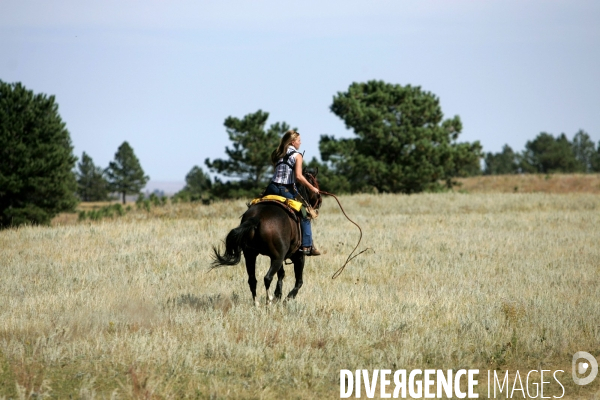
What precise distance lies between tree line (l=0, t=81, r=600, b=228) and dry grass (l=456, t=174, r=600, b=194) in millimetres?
3391

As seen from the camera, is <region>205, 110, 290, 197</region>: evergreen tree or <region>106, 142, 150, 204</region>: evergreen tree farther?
<region>106, 142, 150, 204</region>: evergreen tree

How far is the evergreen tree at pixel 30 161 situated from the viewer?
39781 millimetres

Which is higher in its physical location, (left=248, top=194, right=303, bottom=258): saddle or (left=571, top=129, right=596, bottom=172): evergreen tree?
(left=571, top=129, right=596, bottom=172): evergreen tree

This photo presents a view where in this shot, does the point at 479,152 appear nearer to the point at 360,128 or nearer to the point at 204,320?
→ the point at 360,128

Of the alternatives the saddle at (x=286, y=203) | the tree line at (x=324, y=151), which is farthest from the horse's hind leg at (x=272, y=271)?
the tree line at (x=324, y=151)

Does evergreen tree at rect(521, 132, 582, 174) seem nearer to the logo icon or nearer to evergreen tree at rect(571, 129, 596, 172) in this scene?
evergreen tree at rect(571, 129, 596, 172)

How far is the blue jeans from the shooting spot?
988cm

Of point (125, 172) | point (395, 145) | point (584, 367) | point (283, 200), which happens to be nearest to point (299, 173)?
point (283, 200)

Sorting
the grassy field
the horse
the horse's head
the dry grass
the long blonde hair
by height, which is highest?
the dry grass

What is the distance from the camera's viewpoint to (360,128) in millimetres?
47500

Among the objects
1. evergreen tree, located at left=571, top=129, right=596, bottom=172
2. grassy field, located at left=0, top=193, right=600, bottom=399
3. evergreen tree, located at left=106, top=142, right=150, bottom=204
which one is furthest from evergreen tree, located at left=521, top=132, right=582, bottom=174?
grassy field, located at left=0, top=193, right=600, bottom=399

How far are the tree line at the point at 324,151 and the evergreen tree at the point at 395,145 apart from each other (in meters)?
0.07

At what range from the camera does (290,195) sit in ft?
32.5

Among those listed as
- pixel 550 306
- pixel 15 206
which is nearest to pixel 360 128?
pixel 15 206
